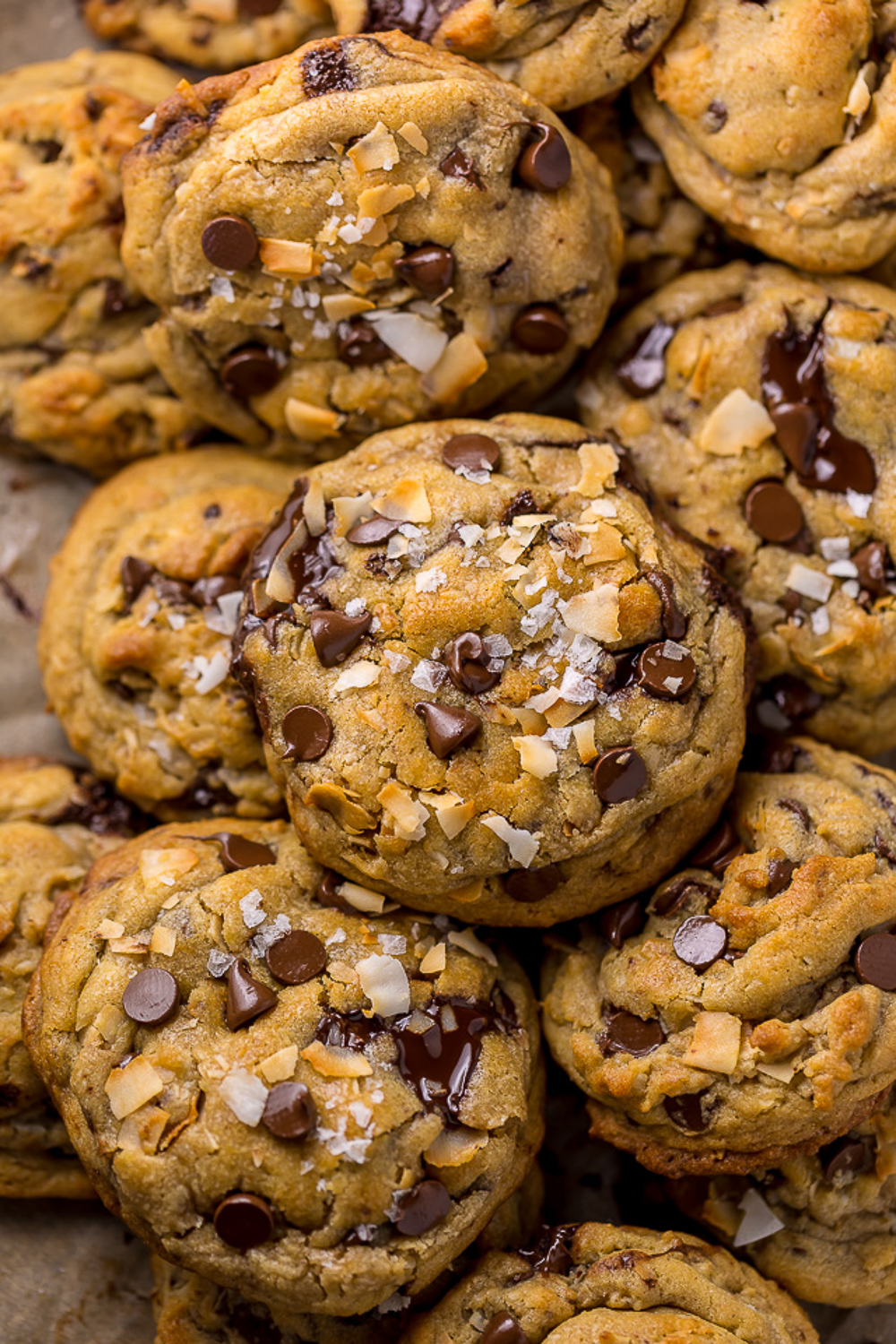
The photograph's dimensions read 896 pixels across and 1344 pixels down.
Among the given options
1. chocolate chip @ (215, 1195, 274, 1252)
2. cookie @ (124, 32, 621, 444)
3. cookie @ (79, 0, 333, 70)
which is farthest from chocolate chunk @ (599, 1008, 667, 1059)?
cookie @ (79, 0, 333, 70)

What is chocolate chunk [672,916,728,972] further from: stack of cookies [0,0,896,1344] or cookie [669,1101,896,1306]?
cookie [669,1101,896,1306]

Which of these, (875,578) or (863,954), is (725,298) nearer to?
(875,578)

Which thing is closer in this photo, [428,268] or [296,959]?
[296,959]

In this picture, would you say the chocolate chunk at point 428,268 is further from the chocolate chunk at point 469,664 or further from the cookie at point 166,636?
the chocolate chunk at point 469,664

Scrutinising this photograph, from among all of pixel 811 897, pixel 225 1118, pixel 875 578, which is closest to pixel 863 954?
pixel 811 897

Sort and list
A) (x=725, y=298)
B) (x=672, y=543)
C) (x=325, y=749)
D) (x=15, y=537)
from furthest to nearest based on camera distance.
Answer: (x=15, y=537) → (x=725, y=298) → (x=672, y=543) → (x=325, y=749)

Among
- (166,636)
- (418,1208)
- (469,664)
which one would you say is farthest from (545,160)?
(418,1208)

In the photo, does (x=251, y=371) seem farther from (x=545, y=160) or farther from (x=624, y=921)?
(x=624, y=921)
